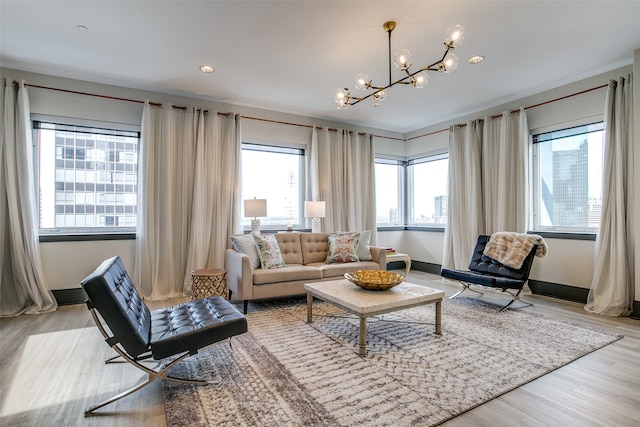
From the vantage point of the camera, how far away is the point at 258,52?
11.3ft

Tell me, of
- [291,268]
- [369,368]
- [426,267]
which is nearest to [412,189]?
[426,267]

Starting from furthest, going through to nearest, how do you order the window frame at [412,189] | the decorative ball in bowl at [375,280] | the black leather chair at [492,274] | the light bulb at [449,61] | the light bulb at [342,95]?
1. the window frame at [412,189]
2. the black leather chair at [492,274]
3. the light bulb at [342,95]
4. the decorative ball in bowl at [375,280]
5. the light bulb at [449,61]

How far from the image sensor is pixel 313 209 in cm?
499

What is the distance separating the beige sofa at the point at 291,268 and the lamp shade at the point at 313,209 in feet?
1.18

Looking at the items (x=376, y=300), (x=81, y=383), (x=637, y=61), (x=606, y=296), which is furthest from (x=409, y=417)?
(x=637, y=61)

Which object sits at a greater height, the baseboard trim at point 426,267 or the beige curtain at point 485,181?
the beige curtain at point 485,181

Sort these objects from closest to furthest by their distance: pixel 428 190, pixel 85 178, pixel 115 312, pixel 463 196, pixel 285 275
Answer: pixel 115 312 → pixel 285 275 → pixel 85 178 → pixel 463 196 → pixel 428 190

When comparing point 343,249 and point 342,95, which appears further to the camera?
point 343,249

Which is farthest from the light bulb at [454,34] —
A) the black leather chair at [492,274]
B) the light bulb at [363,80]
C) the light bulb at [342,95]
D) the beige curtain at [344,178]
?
the beige curtain at [344,178]

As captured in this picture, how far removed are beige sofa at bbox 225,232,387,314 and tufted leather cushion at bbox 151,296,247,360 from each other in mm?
1001

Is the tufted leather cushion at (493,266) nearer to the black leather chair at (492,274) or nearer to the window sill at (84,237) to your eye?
the black leather chair at (492,274)

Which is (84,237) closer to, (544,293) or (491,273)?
(491,273)

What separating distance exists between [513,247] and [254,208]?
3367 millimetres

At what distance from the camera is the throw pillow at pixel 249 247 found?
3.94 metres
